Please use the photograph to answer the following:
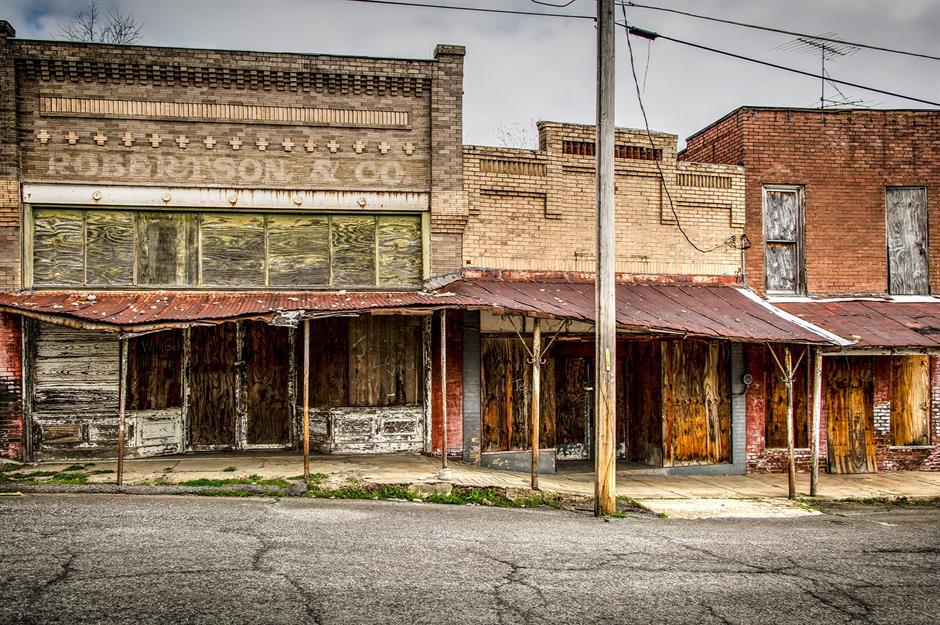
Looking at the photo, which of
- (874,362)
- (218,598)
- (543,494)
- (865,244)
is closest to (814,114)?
(865,244)

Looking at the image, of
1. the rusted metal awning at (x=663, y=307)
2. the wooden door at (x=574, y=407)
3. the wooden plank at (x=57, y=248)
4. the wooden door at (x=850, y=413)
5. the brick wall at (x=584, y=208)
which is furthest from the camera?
the wooden door at (x=850, y=413)

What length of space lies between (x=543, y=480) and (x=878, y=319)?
6611 millimetres

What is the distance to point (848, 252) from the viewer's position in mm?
14375

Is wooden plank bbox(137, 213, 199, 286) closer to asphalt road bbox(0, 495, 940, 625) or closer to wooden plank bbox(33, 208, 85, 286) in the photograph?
wooden plank bbox(33, 208, 85, 286)

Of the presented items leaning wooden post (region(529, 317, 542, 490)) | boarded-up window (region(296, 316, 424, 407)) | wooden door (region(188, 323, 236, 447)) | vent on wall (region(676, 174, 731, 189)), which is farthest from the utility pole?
wooden door (region(188, 323, 236, 447))

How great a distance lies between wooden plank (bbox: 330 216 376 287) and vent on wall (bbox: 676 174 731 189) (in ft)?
18.7

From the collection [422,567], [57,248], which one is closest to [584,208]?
[422,567]

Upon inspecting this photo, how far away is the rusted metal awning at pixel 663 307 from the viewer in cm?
1073

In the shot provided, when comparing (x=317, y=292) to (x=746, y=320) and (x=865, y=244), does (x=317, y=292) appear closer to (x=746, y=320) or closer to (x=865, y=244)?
(x=746, y=320)

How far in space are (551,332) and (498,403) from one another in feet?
4.97

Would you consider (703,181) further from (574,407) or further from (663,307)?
(574,407)

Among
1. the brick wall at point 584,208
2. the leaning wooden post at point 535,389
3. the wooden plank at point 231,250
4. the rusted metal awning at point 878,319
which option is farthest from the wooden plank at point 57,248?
the rusted metal awning at point 878,319

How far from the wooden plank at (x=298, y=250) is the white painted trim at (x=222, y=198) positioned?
0.29 metres

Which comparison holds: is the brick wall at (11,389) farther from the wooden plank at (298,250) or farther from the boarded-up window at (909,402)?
the boarded-up window at (909,402)
